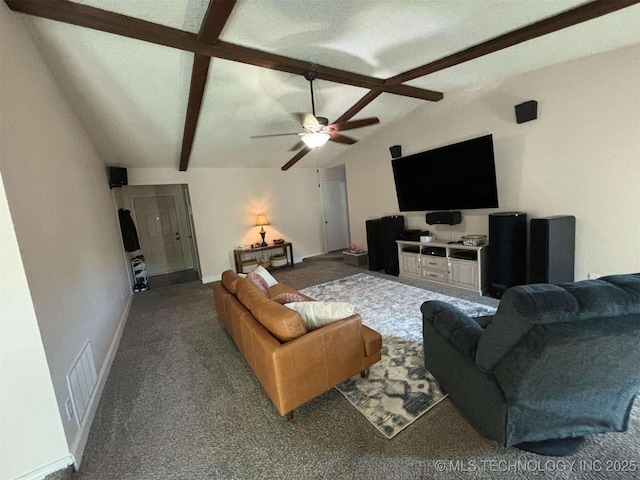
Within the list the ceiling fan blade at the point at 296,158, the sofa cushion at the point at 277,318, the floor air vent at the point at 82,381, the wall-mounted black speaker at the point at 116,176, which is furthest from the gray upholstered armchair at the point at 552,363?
the wall-mounted black speaker at the point at 116,176

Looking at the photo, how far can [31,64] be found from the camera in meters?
2.06

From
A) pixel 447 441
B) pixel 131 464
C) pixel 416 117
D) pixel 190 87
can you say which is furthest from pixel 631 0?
pixel 131 464

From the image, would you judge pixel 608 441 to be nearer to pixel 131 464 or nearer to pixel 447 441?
pixel 447 441

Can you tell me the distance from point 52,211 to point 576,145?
5.17 m

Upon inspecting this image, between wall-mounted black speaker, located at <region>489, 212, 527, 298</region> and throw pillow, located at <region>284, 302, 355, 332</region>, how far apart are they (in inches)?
106

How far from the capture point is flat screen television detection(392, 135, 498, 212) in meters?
3.70

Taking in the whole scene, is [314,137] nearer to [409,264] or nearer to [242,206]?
[409,264]

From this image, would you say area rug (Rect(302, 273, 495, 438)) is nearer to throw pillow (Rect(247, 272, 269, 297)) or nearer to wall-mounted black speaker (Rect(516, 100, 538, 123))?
throw pillow (Rect(247, 272, 269, 297))

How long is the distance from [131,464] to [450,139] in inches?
203

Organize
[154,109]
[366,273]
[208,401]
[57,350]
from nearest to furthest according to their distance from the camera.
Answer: [57,350] < [208,401] < [154,109] < [366,273]

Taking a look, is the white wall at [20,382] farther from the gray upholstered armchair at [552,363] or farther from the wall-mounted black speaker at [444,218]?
the wall-mounted black speaker at [444,218]

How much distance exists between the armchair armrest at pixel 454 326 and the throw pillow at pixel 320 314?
576 millimetres

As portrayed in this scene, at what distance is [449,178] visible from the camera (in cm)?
412

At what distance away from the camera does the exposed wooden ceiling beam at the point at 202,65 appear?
2039mm
